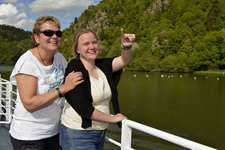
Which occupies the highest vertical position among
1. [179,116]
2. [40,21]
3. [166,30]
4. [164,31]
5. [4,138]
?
[166,30]

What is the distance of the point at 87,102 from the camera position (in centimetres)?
189

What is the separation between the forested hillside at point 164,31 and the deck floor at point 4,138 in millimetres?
31127

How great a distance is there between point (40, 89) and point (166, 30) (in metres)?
86.4

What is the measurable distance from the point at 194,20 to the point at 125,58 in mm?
92974

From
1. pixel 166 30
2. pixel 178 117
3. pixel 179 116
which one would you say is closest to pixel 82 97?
pixel 178 117

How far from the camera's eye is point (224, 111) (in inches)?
805

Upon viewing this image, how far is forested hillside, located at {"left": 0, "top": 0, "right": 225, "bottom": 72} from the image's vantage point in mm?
64625

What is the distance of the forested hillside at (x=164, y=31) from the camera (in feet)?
212

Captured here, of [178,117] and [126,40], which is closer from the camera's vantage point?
[126,40]

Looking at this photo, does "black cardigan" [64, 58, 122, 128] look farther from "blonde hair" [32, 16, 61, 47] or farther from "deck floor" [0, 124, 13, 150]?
"deck floor" [0, 124, 13, 150]

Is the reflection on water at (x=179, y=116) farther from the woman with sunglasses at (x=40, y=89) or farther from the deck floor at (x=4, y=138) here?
the woman with sunglasses at (x=40, y=89)

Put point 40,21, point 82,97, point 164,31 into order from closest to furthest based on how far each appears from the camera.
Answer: point 82,97
point 40,21
point 164,31

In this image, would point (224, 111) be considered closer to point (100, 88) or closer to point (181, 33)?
point (100, 88)

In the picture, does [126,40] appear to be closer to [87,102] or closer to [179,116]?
[87,102]
